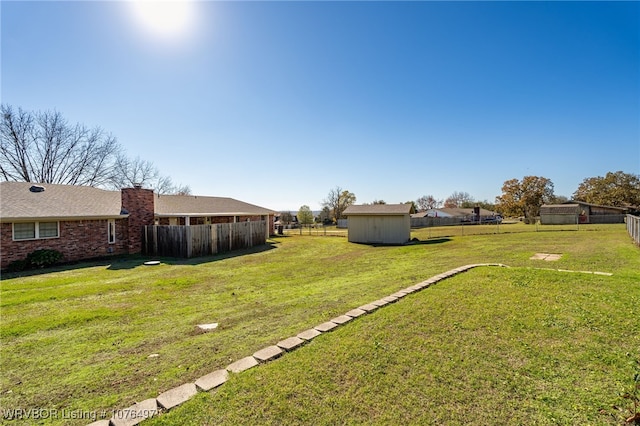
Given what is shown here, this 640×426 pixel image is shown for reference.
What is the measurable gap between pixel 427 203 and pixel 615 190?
1603 inches

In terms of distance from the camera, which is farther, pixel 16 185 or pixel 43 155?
pixel 43 155

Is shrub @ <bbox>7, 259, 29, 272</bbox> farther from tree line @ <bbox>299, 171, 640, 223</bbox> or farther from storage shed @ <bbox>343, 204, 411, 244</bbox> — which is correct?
tree line @ <bbox>299, 171, 640, 223</bbox>

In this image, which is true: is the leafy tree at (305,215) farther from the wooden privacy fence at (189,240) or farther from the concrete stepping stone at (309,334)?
the concrete stepping stone at (309,334)

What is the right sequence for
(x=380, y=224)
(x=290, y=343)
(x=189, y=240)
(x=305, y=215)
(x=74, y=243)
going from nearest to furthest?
(x=290, y=343), (x=74, y=243), (x=189, y=240), (x=380, y=224), (x=305, y=215)

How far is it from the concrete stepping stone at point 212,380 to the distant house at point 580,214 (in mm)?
48211

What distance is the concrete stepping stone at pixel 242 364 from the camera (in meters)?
3.33

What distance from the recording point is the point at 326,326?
4.50 meters

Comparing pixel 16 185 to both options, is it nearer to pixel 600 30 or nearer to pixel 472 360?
pixel 472 360

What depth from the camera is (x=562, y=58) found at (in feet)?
40.8

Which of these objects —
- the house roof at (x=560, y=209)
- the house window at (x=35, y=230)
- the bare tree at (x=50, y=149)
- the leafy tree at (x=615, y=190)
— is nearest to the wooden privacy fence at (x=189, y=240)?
the house window at (x=35, y=230)

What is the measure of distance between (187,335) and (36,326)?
10.1 feet

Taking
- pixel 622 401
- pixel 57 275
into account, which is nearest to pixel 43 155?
pixel 57 275

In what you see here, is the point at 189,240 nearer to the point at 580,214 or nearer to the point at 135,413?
the point at 135,413

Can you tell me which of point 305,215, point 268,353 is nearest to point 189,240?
point 268,353
